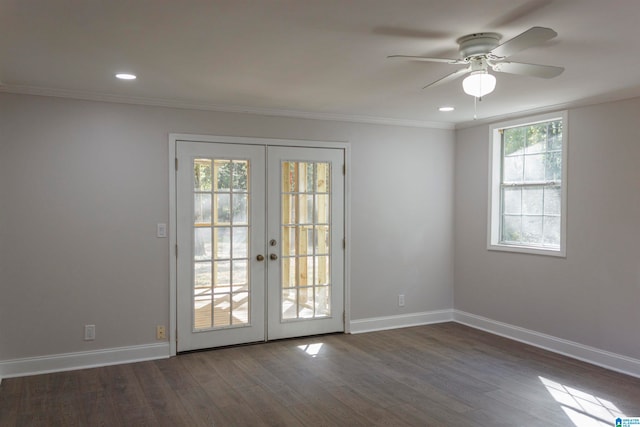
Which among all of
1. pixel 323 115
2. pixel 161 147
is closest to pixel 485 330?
pixel 323 115

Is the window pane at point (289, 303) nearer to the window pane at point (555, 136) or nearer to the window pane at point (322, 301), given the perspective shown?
the window pane at point (322, 301)

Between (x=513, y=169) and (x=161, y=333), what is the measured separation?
4.02 metres

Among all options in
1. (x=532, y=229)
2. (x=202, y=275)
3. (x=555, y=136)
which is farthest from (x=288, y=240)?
(x=555, y=136)

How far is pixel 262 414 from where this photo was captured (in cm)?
332

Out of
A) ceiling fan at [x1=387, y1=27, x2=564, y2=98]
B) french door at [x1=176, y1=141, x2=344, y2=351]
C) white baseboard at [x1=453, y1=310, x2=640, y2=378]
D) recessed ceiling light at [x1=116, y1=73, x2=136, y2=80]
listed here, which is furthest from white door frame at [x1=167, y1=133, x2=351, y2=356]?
ceiling fan at [x1=387, y1=27, x2=564, y2=98]

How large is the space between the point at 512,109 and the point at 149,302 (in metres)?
4.02

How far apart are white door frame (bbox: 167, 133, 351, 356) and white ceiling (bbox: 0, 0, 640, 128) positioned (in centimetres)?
33

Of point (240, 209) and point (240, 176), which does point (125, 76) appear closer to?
point (240, 176)

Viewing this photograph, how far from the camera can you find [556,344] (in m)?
4.73

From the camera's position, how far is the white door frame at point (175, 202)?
4578 mm

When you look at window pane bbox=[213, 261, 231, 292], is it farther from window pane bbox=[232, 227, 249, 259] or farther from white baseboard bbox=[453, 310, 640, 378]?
white baseboard bbox=[453, 310, 640, 378]

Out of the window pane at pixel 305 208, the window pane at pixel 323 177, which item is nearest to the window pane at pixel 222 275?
the window pane at pixel 305 208

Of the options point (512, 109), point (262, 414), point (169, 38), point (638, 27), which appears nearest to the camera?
point (638, 27)

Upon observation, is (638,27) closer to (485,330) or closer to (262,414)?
(262,414)
